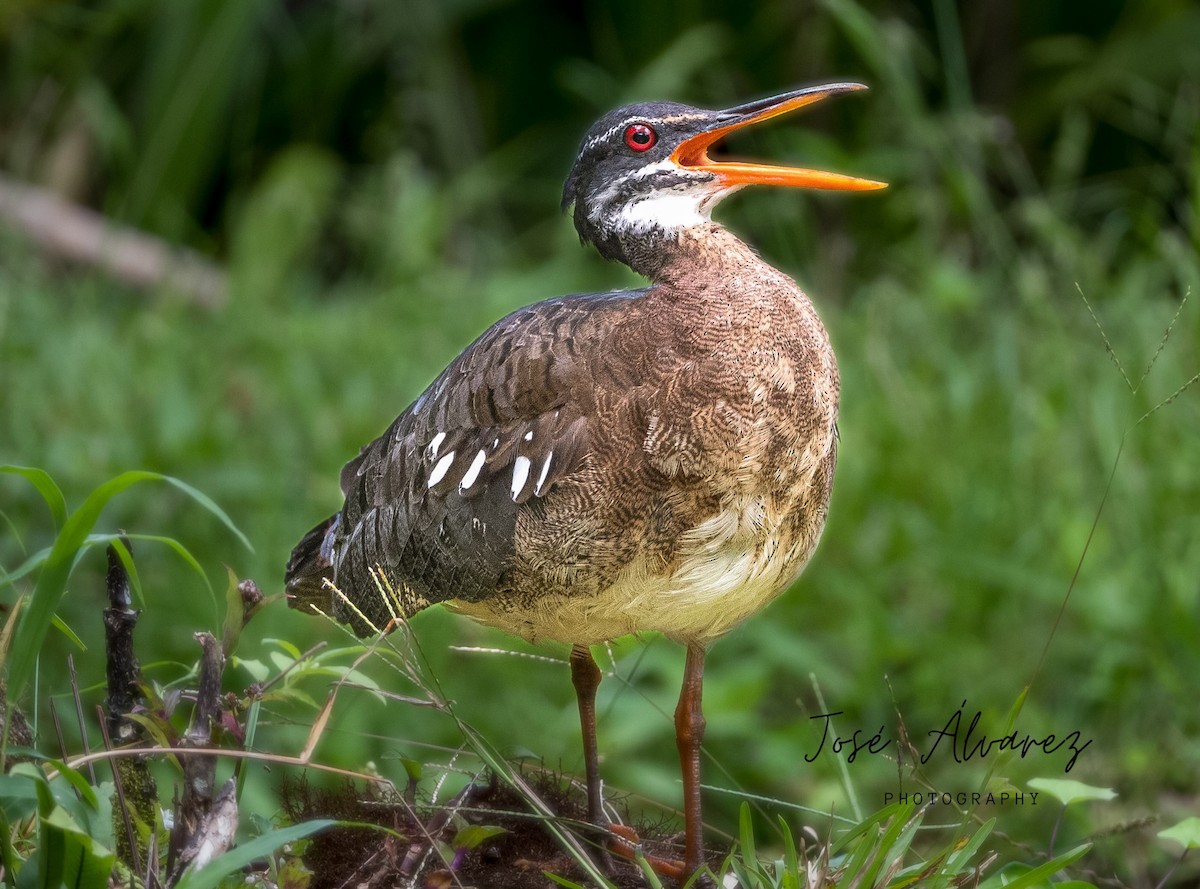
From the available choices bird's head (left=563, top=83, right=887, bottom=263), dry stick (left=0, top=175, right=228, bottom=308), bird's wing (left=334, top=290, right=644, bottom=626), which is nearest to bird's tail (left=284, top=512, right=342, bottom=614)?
bird's wing (left=334, top=290, right=644, bottom=626)

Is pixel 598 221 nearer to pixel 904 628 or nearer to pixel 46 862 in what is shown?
pixel 46 862

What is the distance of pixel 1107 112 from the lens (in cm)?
821

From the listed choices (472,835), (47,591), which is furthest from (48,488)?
(472,835)

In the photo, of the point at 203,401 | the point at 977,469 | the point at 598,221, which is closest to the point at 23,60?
the point at 203,401

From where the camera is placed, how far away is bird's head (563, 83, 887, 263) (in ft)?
9.00

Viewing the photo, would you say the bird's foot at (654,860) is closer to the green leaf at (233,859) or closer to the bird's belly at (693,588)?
the bird's belly at (693,588)

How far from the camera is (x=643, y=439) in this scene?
8.33ft

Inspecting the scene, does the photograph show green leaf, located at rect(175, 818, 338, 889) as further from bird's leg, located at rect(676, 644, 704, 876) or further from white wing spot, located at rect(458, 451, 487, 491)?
bird's leg, located at rect(676, 644, 704, 876)

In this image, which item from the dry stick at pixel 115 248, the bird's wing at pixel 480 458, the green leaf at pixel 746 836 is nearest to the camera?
the green leaf at pixel 746 836

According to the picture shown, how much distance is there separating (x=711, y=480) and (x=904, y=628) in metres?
2.72

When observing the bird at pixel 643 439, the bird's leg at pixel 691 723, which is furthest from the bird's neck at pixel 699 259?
the bird's leg at pixel 691 723

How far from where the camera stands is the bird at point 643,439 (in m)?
2.53

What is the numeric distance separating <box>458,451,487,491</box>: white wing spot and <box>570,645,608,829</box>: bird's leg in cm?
46

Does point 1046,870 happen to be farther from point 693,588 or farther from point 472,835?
point 472,835
